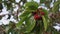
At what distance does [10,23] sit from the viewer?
1.50m

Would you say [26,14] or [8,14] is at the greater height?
[26,14]

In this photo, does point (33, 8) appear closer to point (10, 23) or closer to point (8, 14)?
point (10, 23)

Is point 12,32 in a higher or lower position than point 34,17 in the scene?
lower

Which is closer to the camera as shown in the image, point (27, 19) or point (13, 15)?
point (27, 19)

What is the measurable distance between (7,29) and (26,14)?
→ 1.80ft

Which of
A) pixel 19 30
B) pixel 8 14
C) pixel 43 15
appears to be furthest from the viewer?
pixel 8 14

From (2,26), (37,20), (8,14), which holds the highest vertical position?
(37,20)

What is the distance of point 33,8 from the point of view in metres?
1.01

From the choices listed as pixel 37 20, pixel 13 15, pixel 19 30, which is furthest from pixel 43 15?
pixel 13 15

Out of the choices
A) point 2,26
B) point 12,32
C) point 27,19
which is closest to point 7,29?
point 12,32

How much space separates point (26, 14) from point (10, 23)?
53 centimetres

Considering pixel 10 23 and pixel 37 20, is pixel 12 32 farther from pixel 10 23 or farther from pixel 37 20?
pixel 37 20

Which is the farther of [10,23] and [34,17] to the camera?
[10,23]

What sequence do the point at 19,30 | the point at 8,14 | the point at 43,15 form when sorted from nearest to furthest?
the point at 43,15
the point at 19,30
the point at 8,14
